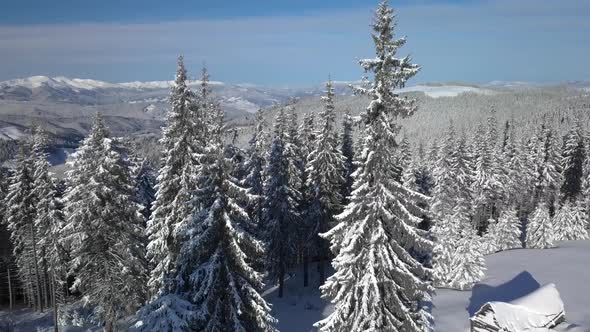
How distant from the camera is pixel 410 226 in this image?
15.7 meters

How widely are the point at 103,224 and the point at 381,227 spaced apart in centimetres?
1545

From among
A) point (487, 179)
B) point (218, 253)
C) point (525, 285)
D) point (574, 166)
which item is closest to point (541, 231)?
point (487, 179)

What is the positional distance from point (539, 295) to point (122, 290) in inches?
1032

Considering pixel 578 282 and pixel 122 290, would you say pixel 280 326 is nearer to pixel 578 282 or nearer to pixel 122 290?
pixel 122 290

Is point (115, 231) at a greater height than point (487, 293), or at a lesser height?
greater

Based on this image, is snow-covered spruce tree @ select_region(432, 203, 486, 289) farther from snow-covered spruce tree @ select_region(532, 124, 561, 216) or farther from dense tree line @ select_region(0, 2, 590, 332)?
snow-covered spruce tree @ select_region(532, 124, 561, 216)

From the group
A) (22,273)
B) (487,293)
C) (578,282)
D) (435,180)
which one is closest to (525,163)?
(435,180)

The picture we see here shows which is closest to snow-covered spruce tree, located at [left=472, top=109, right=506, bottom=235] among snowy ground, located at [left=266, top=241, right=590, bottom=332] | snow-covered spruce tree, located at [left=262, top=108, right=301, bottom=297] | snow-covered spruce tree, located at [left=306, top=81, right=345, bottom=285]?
snowy ground, located at [left=266, top=241, right=590, bottom=332]

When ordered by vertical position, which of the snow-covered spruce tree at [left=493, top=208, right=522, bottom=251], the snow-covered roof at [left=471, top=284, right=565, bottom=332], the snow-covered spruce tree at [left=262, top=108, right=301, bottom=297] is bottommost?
the snow-covered spruce tree at [left=493, top=208, right=522, bottom=251]

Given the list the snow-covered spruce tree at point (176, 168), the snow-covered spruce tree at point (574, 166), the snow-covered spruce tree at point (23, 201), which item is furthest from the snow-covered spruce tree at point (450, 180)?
the snow-covered spruce tree at point (23, 201)

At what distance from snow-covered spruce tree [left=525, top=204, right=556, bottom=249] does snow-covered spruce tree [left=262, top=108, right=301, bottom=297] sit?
32639 mm

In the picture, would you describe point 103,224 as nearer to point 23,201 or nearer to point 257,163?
point 23,201

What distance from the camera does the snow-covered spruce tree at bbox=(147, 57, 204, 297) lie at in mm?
21516

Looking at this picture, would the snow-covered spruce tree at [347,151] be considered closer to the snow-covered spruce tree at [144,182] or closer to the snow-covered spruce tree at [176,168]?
the snow-covered spruce tree at [144,182]
